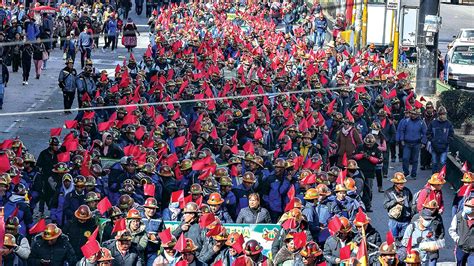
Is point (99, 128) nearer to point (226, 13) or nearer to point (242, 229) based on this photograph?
point (242, 229)

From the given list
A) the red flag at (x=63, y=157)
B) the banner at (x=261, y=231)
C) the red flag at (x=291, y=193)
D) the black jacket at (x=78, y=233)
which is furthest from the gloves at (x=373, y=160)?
the black jacket at (x=78, y=233)

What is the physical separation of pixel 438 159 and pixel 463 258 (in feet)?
25.5

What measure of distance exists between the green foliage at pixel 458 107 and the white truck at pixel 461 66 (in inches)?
397

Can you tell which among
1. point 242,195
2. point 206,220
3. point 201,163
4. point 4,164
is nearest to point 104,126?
point 201,163

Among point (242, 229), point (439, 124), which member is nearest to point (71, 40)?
point (439, 124)

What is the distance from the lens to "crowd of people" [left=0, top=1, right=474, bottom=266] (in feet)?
50.6

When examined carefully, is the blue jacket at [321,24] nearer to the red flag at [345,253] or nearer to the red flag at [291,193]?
the red flag at [291,193]

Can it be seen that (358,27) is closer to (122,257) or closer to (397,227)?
(397,227)

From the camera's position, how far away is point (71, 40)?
4022 cm

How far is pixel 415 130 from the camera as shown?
971 inches

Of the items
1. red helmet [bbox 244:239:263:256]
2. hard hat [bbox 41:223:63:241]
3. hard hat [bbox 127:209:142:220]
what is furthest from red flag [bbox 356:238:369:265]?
hard hat [bbox 41:223:63:241]

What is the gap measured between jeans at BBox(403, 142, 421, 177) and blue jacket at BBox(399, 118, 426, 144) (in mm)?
102

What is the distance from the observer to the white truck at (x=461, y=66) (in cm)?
4009

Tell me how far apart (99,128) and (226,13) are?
31.3 m
